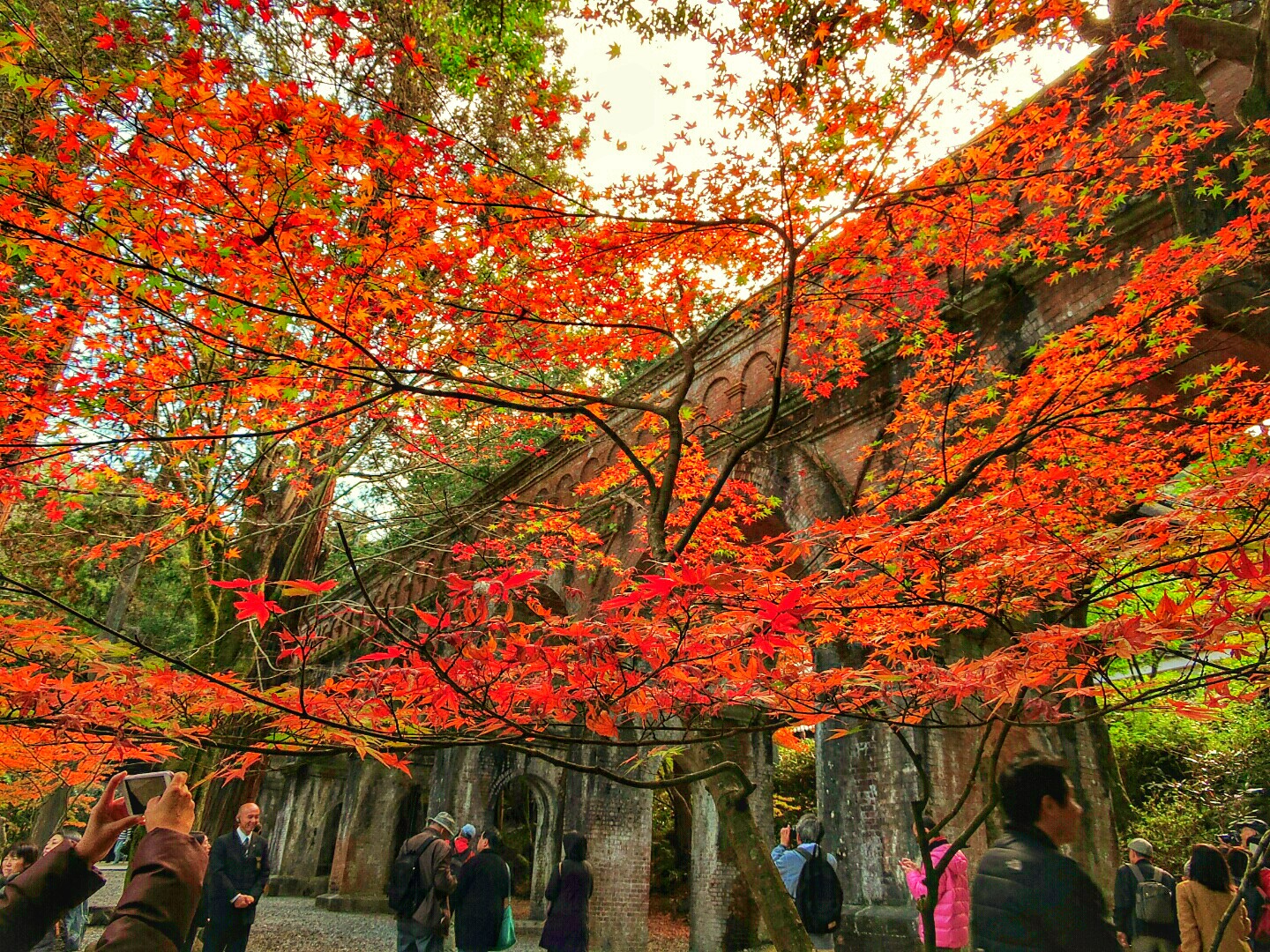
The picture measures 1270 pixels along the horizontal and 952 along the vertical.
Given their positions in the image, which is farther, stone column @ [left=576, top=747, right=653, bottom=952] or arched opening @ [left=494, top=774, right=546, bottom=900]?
arched opening @ [left=494, top=774, right=546, bottom=900]

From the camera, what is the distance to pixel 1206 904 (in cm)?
430

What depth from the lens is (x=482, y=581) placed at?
204cm

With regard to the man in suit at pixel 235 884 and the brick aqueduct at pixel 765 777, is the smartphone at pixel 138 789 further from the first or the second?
the man in suit at pixel 235 884

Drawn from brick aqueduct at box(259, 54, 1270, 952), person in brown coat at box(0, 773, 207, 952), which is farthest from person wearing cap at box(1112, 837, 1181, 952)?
person in brown coat at box(0, 773, 207, 952)

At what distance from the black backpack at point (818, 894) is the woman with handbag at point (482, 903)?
2.25m

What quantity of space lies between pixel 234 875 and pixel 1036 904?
18.7ft

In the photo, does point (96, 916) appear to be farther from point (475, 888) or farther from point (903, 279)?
point (903, 279)

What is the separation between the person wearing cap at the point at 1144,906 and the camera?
201 inches

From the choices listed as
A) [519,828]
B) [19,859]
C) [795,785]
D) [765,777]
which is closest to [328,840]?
[519,828]

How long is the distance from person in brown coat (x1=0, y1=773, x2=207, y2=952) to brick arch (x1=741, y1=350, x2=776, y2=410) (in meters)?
7.35

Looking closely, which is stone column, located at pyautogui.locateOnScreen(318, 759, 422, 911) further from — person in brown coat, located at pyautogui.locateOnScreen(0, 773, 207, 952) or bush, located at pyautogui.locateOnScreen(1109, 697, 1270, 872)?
person in brown coat, located at pyautogui.locateOnScreen(0, 773, 207, 952)

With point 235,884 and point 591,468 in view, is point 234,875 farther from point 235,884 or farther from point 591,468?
point 591,468

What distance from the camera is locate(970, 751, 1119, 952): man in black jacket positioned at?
205cm

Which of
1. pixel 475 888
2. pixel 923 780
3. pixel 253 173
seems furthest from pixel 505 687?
pixel 475 888
